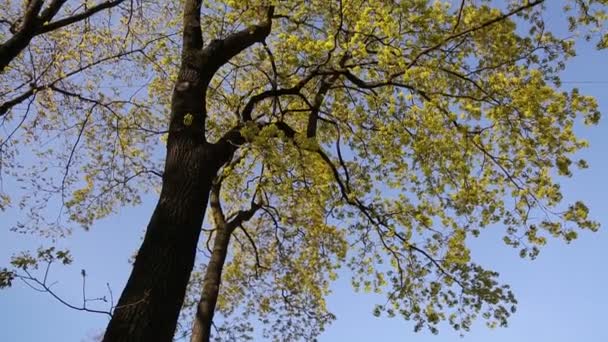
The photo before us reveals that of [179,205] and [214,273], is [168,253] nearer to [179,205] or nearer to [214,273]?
[179,205]

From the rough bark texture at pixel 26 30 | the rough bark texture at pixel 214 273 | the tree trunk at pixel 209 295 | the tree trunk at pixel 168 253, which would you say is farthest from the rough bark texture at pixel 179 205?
the tree trunk at pixel 209 295

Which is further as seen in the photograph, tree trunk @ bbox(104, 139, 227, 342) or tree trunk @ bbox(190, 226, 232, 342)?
tree trunk @ bbox(190, 226, 232, 342)

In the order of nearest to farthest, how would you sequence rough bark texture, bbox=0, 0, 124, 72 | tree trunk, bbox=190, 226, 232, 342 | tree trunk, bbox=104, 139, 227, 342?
tree trunk, bbox=104, 139, 227, 342
rough bark texture, bbox=0, 0, 124, 72
tree trunk, bbox=190, 226, 232, 342

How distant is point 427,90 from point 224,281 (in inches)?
353

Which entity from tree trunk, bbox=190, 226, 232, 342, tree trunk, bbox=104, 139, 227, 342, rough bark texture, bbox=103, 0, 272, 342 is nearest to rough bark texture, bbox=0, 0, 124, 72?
rough bark texture, bbox=103, 0, 272, 342

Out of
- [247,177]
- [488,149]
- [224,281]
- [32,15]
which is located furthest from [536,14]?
[224,281]

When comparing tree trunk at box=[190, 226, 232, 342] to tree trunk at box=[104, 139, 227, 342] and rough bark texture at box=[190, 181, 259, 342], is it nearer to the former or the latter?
rough bark texture at box=[190, 181, 259, 342]

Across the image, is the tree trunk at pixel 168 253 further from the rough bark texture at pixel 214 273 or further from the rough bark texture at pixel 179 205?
the rough bark texture at pixel 214 273

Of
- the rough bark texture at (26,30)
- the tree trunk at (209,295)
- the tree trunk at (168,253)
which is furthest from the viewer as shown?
the tree trunk at (209,295)

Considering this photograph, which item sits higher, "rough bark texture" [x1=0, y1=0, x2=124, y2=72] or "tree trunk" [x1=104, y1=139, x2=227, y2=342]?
"rough bark texture" [x1=0, y1=0, x2=124, y2=72]

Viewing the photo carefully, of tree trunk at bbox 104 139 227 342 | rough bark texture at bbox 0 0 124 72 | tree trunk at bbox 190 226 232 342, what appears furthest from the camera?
tree trunk at bbox 190 226 232 342

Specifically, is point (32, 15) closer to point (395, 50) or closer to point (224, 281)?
point (395, 50)

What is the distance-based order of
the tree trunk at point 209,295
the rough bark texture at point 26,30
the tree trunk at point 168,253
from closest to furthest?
the tree trunk at point 168,253 → the rough bark texture at point 26,30 → the tree trunk at point 209,295

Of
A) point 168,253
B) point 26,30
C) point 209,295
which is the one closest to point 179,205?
point 168,253
